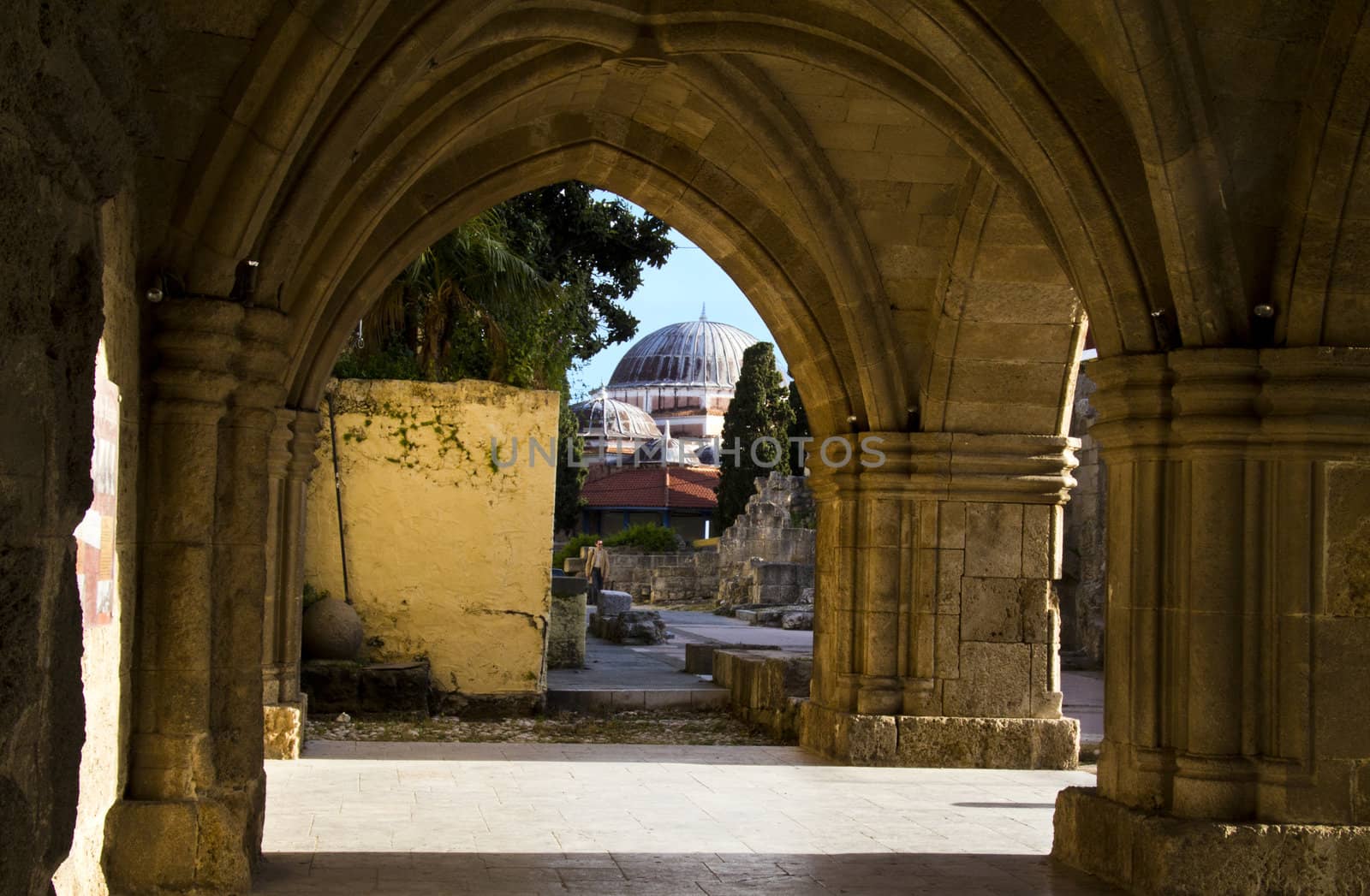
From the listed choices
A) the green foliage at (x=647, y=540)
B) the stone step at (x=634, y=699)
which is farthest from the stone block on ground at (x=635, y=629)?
the green foliage at (x=647, y=540)

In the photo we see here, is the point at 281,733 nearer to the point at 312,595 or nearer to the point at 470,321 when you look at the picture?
the point at 312,595

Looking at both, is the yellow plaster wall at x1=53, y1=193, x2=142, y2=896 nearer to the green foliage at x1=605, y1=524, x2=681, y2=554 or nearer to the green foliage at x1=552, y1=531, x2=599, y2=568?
the green foliage at x1=552, y1=531, x2=599, y2=568

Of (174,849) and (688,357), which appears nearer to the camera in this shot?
(174,849)

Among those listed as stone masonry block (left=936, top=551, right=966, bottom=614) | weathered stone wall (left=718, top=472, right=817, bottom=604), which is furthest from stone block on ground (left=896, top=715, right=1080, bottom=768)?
weathered stone wall (left=718, top=472, right=817, bottom=604)

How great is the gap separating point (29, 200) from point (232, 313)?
310 cm

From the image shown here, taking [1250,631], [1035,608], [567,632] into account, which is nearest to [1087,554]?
[567,632]

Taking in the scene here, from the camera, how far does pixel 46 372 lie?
5.92 ft

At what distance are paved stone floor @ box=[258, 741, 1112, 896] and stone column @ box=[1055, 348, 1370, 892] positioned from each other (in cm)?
49

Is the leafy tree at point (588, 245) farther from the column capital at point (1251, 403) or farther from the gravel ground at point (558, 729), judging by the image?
the column capital at point (1251, 403)

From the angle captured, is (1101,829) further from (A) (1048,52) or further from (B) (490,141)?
(B) (490,141)

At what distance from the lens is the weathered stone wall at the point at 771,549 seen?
78.0ft

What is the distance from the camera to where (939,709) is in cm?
827

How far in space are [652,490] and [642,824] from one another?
1402 inches

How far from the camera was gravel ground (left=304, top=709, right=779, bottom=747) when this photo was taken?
930cm
